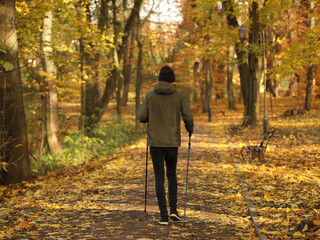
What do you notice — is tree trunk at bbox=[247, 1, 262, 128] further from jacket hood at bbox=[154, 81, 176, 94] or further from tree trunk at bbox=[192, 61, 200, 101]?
jacket hood at bbox=[154, 81, 176, 94]

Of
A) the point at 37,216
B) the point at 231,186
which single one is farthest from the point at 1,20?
the point at 231,186

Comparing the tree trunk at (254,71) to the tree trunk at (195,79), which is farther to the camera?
the tree trunk at (195,79)

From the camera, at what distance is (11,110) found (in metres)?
9.29

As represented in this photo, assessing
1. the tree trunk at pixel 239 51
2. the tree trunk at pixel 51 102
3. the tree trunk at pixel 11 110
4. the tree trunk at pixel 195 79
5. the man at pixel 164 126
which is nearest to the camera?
the man at pixel 164 126

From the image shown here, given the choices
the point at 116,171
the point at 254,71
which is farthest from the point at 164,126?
the point at 254,71

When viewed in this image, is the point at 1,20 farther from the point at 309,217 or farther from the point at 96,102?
the point at 96,102

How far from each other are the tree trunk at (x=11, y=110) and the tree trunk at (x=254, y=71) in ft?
43.1

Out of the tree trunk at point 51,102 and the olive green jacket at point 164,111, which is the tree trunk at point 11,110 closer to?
the tree trunk at point 51,102

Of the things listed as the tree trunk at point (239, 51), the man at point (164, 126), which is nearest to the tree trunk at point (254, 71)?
the tree trunk at point (239, 51)

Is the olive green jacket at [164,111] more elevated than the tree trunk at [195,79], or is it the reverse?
the tree trunk at [195,79]

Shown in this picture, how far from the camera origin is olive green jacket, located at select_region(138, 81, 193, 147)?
5562 millimetres

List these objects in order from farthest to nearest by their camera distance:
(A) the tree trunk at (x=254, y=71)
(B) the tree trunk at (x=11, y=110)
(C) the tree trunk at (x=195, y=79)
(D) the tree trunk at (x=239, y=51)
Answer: (C) the tree trunk at (x=195, y=79) → (D) the tree trunk at (x=239, y=51) → (A) the tree trunk at (x=254, y=71) → (B) the tree trunk at (x=11, y=110)

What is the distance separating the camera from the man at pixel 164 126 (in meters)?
5.55

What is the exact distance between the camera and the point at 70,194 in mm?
8180
